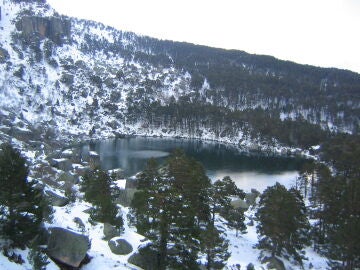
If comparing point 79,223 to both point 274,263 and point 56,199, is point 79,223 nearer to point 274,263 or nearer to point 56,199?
point 56,199

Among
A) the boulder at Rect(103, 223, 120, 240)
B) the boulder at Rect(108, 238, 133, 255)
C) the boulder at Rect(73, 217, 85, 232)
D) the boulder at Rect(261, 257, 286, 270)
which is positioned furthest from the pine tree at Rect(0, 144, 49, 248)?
the boulder at Rect(261, 257, 286, 270)

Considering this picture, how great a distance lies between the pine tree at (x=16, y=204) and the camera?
18047 millimetres

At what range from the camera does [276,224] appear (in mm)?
39812

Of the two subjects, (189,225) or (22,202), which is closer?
(22,202)

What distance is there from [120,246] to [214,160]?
10000 centimetres

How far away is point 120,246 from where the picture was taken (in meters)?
24.8

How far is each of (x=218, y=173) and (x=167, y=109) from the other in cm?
9823

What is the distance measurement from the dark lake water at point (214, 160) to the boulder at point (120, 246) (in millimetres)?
65375

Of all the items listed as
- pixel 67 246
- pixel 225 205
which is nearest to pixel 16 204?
pixel 67 246

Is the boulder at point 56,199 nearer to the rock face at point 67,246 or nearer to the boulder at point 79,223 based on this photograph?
the boulder at point 79,223

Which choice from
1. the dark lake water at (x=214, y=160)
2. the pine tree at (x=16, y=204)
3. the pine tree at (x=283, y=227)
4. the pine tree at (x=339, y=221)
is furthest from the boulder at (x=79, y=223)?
the dark lake water at (x=214, y=160)

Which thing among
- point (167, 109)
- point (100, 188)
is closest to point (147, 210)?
point (100, 188)

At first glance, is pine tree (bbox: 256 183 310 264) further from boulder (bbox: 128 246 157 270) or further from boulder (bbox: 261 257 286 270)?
boulder (bbox: 128 246 157 270)

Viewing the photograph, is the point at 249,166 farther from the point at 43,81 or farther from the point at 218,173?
the point at 43,81
